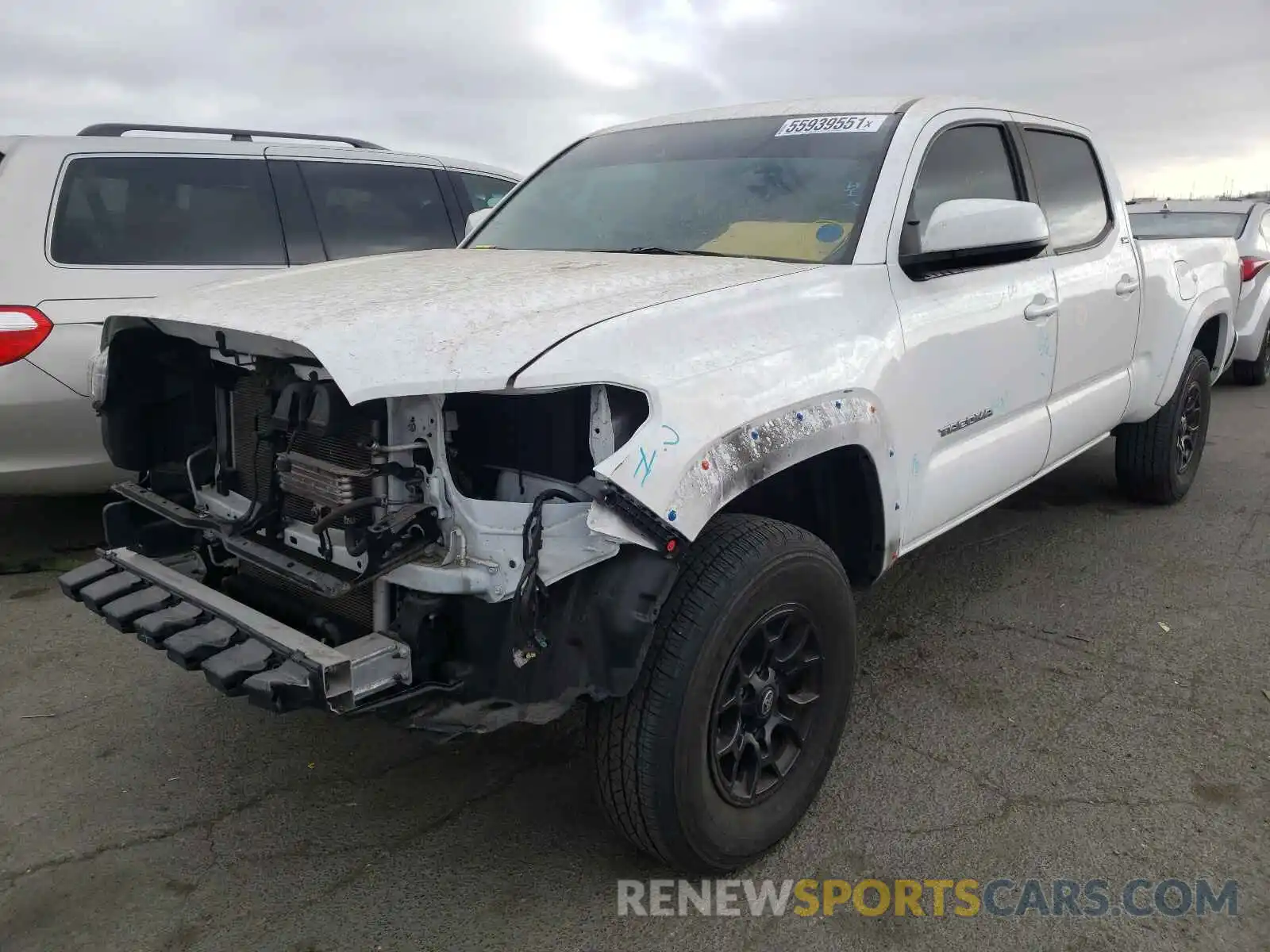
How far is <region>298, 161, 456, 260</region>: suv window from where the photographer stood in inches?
211

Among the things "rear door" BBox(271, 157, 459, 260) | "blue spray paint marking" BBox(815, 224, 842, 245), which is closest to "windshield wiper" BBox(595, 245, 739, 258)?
"blue spray paint marking" BBox(815, 224, 842, 245)

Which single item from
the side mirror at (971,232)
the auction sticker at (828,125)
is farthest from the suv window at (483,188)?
the side mirror at (971,232)

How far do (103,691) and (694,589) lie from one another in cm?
244

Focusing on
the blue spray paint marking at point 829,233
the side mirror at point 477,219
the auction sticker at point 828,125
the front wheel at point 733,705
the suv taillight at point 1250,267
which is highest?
the auction sticker at point 828,125

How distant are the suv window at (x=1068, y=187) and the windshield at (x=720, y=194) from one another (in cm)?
108

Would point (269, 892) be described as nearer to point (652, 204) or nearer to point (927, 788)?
point (927, 788)

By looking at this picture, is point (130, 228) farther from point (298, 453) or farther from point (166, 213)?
point (298, 453)

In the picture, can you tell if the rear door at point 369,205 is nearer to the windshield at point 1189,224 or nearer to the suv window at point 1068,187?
the suv window at point 1068,187

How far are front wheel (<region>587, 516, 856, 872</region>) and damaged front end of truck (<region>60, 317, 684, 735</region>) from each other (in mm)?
148

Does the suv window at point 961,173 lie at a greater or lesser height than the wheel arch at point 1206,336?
→ greater

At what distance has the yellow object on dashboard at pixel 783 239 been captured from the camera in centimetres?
292

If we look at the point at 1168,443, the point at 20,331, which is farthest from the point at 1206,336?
the point at 20,331

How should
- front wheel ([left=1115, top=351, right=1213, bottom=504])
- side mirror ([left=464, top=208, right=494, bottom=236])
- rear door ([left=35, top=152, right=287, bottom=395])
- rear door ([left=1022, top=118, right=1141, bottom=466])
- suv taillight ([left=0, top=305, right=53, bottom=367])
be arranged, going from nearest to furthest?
rear door ([left=1022, top=118, right=1141, bottom=466]), side mirror ([left=464, top=208, right=494, bottom=236]), suv taillight ([left=0, top=305, right=53, bottom=367]), rear door ([left=35, top=152, right=287, bottom=395]), front wheel ([left=1115, top=351, right=1213, bottom=504])

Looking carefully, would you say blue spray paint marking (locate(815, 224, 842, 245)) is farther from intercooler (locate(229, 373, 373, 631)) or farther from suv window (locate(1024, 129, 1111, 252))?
intercooler (locate(229, 373, 373, 631))
